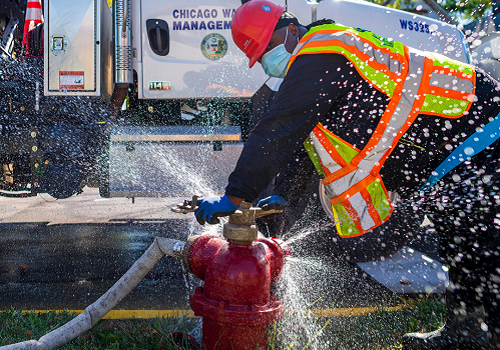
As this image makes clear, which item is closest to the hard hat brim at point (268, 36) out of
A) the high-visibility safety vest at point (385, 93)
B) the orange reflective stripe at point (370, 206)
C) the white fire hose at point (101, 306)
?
the high-visibility safety vest at point (385, 93)

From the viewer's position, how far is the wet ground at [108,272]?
280 centimetres

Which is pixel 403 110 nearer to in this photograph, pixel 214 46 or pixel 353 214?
pixel 353 214

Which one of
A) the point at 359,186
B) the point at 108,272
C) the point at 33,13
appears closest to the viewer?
the point at 359,186

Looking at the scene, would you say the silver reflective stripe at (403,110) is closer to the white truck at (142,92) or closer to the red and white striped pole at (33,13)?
the white truck at (142,92)

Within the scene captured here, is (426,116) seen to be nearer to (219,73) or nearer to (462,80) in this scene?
(462,80)

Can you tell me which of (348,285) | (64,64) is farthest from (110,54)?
(348,285)

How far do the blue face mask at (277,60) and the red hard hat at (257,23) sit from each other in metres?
Answer: 0.05

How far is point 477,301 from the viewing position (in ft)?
6.11

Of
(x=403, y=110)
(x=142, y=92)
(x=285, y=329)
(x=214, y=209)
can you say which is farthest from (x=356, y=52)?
(x=142, y=92)

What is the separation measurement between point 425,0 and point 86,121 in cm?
389

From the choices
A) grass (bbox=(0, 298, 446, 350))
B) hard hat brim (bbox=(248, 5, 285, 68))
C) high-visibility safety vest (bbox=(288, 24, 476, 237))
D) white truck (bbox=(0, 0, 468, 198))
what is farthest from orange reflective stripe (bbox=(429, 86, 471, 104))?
white truck (bbox=(0, 0, 468, 198))

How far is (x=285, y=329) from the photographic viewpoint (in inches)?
86.4

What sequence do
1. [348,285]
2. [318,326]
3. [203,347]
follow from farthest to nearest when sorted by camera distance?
[348,285], [318,326], [203,347]

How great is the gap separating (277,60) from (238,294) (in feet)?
4.24
